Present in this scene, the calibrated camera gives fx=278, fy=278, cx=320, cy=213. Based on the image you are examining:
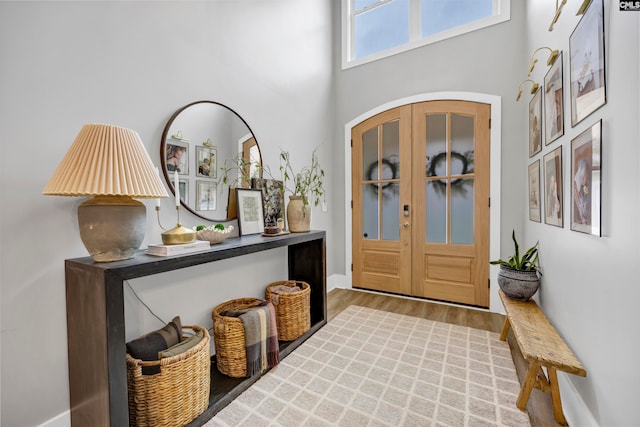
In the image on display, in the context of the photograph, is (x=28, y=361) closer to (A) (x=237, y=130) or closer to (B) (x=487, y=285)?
(A) (x=237, y=130)

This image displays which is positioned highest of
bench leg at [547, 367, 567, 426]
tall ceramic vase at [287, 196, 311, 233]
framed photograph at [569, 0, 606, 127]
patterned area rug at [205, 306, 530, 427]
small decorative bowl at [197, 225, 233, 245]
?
framed photograph at [569, 0, 606, 127]

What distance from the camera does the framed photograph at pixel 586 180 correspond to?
3.80 ft

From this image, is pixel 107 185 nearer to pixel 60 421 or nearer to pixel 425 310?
pixel 60 421

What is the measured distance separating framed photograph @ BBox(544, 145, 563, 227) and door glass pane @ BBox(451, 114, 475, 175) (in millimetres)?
1061

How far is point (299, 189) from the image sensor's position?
2.78 metres

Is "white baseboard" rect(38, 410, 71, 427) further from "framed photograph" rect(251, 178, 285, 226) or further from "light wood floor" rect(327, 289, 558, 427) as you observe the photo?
"light wood floor" rect(327, 289, 558, 427)

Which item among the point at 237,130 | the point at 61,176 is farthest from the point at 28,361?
the point at 237,130

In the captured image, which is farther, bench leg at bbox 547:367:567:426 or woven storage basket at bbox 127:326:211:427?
bench leg at bbox 547:367:567:426

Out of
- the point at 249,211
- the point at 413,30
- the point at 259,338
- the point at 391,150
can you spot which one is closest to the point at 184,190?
the point at 249,211

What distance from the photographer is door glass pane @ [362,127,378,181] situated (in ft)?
11.5

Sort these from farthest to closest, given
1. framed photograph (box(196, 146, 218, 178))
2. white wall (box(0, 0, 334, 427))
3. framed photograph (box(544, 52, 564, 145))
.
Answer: framed photograph (box(196, 146, 218, 178)) → framed photograph (box(544, 52, 564, 145)) → white wall (box(0, 0, 334, 427))

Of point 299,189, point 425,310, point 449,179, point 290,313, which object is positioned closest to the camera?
point 290,313

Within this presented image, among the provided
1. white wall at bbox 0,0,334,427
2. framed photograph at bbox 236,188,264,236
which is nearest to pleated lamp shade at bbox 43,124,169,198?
white wall at bbox 0,0,334,427

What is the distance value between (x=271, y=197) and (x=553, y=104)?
2118mm
